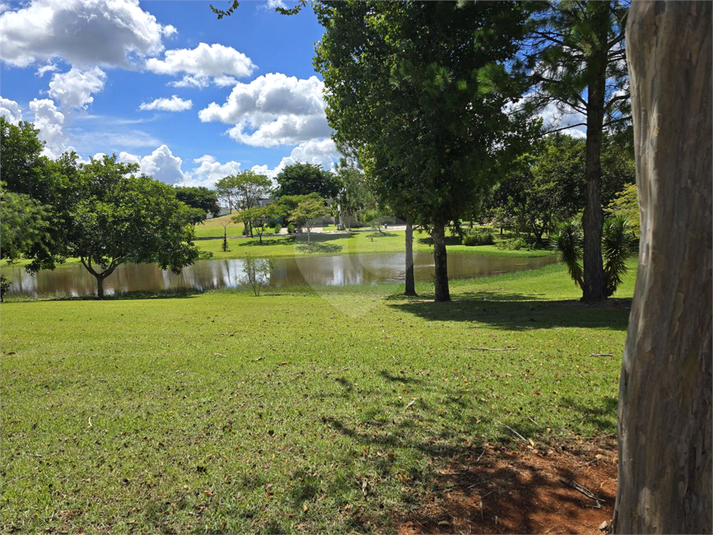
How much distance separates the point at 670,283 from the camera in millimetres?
2020

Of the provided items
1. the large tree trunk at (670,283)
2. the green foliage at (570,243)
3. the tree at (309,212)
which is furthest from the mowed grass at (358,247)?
the large tree trunk at (670,283)

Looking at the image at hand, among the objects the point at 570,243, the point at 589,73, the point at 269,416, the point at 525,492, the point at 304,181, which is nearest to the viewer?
the point at 525,492

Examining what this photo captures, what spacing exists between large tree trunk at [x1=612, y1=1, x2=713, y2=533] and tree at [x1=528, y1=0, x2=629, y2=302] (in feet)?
27.0

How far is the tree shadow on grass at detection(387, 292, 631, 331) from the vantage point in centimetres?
944

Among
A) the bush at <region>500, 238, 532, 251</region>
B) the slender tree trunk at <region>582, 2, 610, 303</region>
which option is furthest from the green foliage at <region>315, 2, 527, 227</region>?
the bush at <region>500, 238, 532, 251</region>

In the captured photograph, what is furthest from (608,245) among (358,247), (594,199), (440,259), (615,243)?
(358,247)

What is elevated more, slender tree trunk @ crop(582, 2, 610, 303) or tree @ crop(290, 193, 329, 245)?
tree @ crop(290, 193, 329, 245)

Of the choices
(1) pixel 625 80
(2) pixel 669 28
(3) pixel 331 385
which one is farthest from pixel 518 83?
(2) pixel 669 28

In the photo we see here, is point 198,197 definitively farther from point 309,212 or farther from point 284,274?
point 284,274

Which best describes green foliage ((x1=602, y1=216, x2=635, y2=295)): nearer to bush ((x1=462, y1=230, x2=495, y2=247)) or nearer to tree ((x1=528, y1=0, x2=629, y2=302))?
tree ((x1=528, y1=0, x2=629, y2=302))

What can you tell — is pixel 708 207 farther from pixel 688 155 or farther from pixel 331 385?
pixel 331 385

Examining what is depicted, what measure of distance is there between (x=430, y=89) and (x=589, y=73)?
372 cm

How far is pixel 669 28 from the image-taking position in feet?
6.45

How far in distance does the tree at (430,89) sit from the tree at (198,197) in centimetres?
7283
